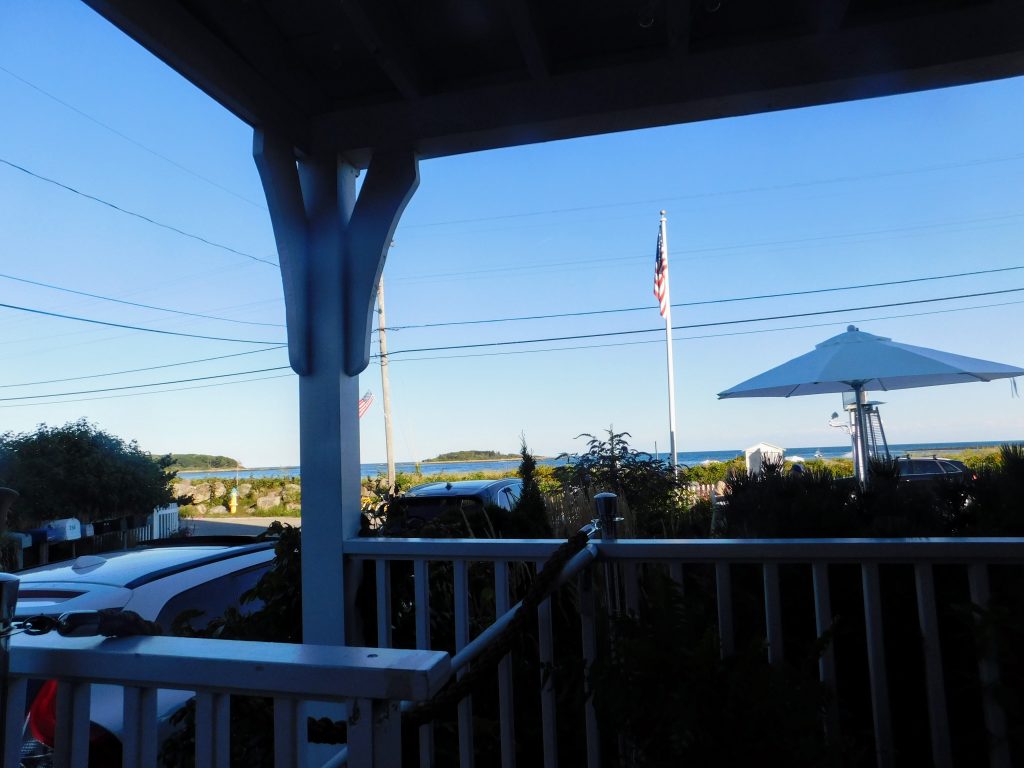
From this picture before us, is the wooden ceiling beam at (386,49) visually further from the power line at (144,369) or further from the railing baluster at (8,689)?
the railing baluster at (8,689)

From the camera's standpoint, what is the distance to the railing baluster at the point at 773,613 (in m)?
1.75

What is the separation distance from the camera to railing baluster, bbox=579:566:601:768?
1775 millimetres

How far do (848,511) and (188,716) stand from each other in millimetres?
1948

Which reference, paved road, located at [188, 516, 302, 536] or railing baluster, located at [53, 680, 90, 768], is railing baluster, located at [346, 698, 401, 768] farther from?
paved road, located at [188, 516, 302, 536]

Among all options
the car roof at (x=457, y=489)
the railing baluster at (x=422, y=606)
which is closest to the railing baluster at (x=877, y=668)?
the railing baluster at (x=422, y=606)

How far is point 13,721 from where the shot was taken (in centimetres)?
85

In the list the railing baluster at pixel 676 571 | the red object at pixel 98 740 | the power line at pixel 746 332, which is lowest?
the red object at pixel 98 740

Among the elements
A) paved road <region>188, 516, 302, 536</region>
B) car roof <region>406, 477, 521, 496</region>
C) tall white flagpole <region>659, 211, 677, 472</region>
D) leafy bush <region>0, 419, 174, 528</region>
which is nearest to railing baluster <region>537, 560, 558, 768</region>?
car roof <region>406, 477, 521, 496</region>

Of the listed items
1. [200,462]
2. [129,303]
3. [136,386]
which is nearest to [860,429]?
[200,462]

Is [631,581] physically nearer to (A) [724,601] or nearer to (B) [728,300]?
(A) [724,601]

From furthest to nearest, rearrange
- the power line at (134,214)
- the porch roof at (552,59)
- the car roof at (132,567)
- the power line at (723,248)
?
1. the power line at (723,248)
2. the power line at (134,214)
3. the car roof at (132,567)
4. the porch roof at (552,59)

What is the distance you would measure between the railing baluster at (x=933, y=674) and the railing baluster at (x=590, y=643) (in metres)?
0.84

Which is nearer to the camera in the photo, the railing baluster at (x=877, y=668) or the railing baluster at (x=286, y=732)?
the railing baluster at (x=286, y=732)

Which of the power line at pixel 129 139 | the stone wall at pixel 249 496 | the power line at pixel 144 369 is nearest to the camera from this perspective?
the power line at pixel 129 139
